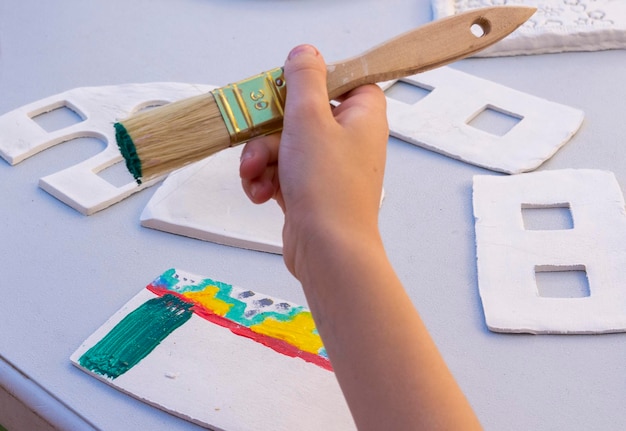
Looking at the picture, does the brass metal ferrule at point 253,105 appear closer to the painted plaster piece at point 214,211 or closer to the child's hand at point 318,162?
the child's hand at point 318,162

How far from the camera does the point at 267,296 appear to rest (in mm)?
757

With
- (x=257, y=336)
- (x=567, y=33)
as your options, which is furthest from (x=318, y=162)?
(x=567, y=33)

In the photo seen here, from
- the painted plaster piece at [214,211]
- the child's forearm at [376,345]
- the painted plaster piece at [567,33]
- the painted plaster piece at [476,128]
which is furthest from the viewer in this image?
the painted plaster piece at [567,33]

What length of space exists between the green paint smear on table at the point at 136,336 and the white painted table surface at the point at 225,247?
0.06 ft

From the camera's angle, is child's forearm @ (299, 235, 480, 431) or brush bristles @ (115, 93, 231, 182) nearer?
child's forearm @ (299, 235, 480, 431)

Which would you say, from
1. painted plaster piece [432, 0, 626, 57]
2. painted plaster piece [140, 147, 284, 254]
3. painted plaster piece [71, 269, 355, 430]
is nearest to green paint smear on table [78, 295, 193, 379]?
painted plaster piece [71, 269, 355, 430]

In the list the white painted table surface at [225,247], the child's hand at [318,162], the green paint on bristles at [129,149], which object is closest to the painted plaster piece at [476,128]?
the white painted table surface at [225,247]

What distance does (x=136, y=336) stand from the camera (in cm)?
71

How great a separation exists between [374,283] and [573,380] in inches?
10.7

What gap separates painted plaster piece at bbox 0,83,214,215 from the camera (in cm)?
89

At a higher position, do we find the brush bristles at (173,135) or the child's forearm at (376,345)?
the brush bristles at (173,135)

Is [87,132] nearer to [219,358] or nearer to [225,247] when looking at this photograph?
[225,247]

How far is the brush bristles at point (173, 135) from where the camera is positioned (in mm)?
590

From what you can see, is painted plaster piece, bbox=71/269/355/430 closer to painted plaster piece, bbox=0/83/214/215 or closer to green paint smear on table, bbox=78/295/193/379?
green paint smear on table, bbox=78/295/193/379
